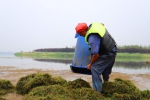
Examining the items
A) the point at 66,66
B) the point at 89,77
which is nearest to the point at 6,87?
the point at 89,77

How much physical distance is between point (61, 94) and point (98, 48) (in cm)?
136

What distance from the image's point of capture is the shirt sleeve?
16.2ft

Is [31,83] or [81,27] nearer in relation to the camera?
[81,27]

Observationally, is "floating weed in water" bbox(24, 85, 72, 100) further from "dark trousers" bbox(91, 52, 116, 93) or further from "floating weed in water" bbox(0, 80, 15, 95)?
"floating weed in water" bbox(0, 80, 15, 95)

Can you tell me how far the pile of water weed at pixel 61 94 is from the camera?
4.63 m

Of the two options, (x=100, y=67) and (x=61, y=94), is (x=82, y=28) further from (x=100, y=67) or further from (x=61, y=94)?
(x=61, y=94)

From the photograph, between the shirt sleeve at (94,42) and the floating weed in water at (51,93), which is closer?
the floating weed in water at (51,93)

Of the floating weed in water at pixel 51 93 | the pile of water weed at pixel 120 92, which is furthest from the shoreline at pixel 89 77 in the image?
the floating weed in water at pixel 51 93

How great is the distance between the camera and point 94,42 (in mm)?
4961

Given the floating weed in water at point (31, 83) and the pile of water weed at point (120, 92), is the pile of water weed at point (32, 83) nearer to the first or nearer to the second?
the floating weed in water at point (31, 83)

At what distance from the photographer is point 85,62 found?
579 centimetres

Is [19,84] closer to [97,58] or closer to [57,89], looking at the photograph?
[57,89]

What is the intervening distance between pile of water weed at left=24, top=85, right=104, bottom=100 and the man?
1.39 ft

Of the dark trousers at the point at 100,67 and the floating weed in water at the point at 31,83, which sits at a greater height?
the dark trousers at the point at 100,67
